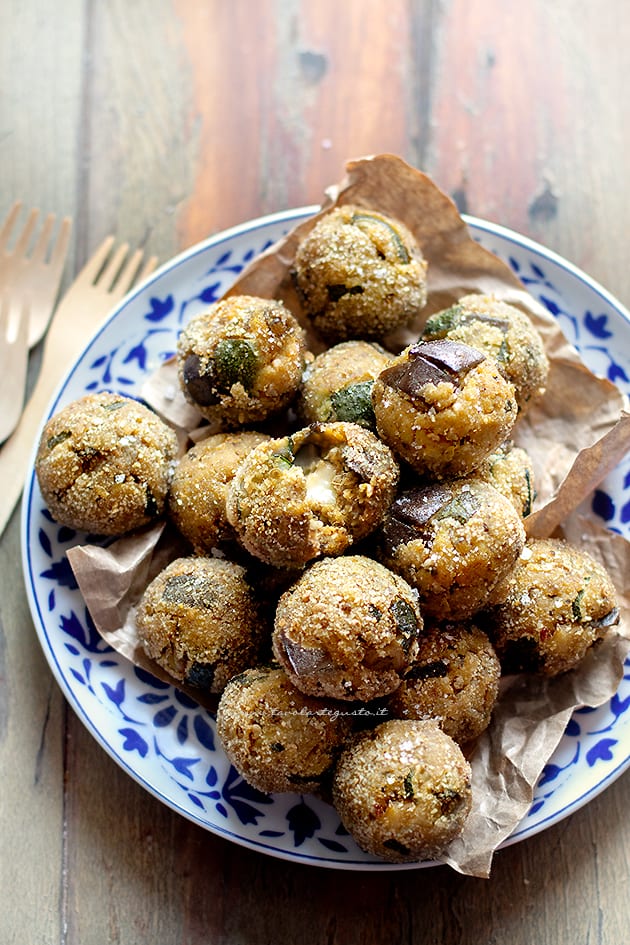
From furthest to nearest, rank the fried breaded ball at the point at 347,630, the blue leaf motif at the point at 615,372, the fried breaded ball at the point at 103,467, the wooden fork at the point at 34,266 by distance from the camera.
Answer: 1. the wooden fork at the point at 34,266
2. the blue leaf motif at the point at 615,372
3. the fried breaded ball at the point at 103,467
4. the fried breaded ball at the point at 347,630

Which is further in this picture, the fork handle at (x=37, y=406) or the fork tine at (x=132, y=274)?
the fork tine at (x=132, y=274)

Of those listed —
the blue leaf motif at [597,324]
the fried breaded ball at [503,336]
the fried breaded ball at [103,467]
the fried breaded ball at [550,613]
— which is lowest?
the fried breaded ball at [550,613]

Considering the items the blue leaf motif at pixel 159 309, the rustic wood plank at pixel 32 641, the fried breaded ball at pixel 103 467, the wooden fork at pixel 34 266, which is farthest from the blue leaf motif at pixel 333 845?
the wooden fork at pixel 34 266

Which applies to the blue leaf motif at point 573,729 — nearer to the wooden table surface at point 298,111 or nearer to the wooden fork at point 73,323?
the wooden table surface at point 298,111

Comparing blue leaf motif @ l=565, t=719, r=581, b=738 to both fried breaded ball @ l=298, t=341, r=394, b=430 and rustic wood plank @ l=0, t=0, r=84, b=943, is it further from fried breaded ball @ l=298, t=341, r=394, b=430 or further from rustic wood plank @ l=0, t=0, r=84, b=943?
rustic wood plank @ l=0, t=0, r=84, b=943

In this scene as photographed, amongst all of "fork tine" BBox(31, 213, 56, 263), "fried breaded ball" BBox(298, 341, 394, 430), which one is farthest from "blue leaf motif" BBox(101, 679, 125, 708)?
"fork tine" BBox(31, 213, 56, 263)

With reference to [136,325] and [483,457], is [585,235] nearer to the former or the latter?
[483,457]
